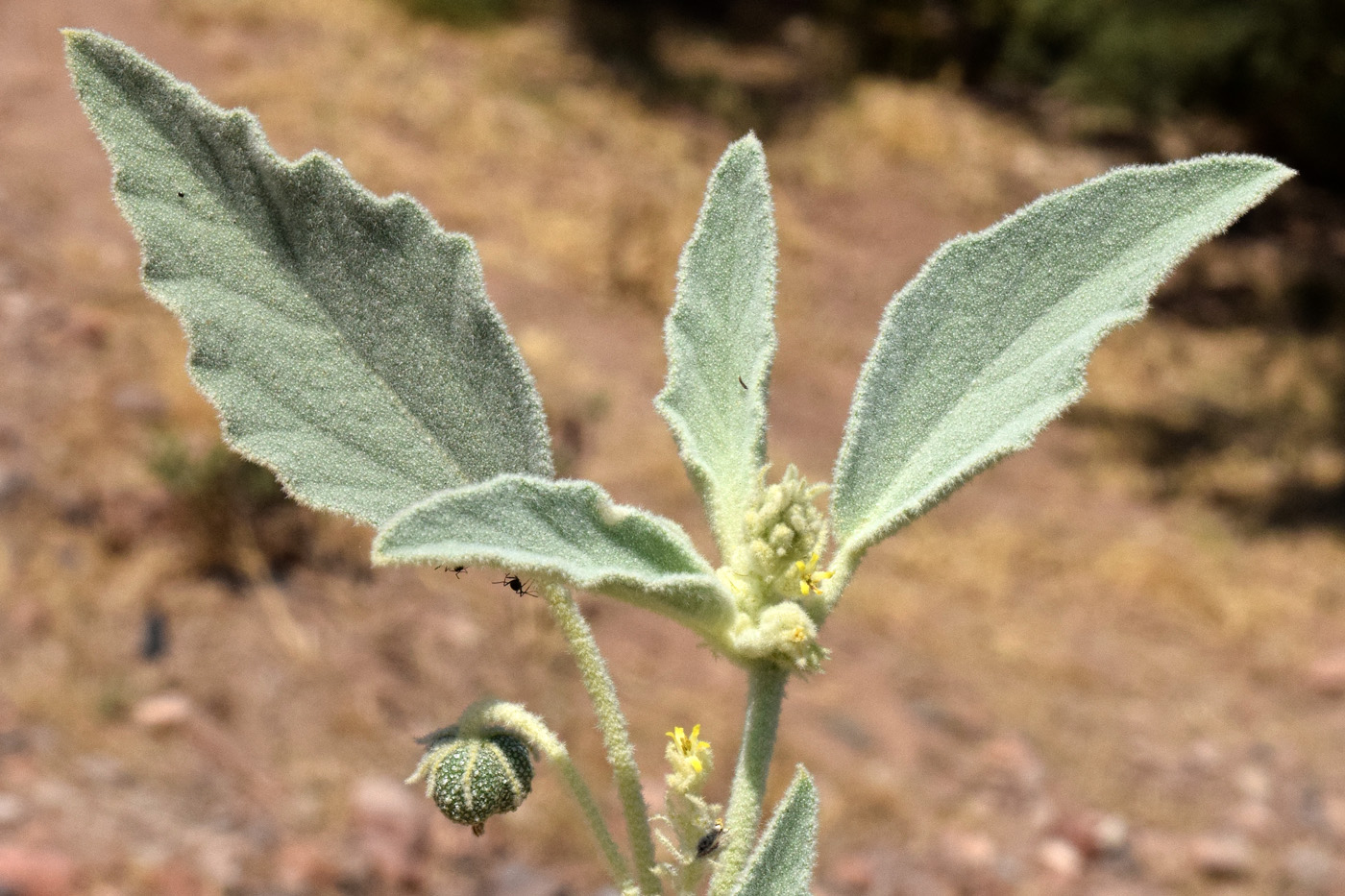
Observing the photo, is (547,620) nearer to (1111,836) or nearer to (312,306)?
(1111,836)

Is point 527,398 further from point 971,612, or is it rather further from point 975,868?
point 971,612

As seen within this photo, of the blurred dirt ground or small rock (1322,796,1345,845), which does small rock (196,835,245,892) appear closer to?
the blurred dirt ground

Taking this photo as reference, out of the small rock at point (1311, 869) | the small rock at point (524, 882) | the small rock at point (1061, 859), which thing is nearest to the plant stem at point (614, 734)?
the small rock at point (524, 882)

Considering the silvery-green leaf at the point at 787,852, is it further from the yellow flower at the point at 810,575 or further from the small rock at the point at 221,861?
the small rock at the point at 221,861

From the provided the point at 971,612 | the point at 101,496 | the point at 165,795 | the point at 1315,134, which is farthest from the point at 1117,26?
the point at 165,795

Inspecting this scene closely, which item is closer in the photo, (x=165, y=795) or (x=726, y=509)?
(x=726, y=509)

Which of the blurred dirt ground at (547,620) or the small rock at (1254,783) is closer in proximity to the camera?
the blurred dirt ground at (547,620)
